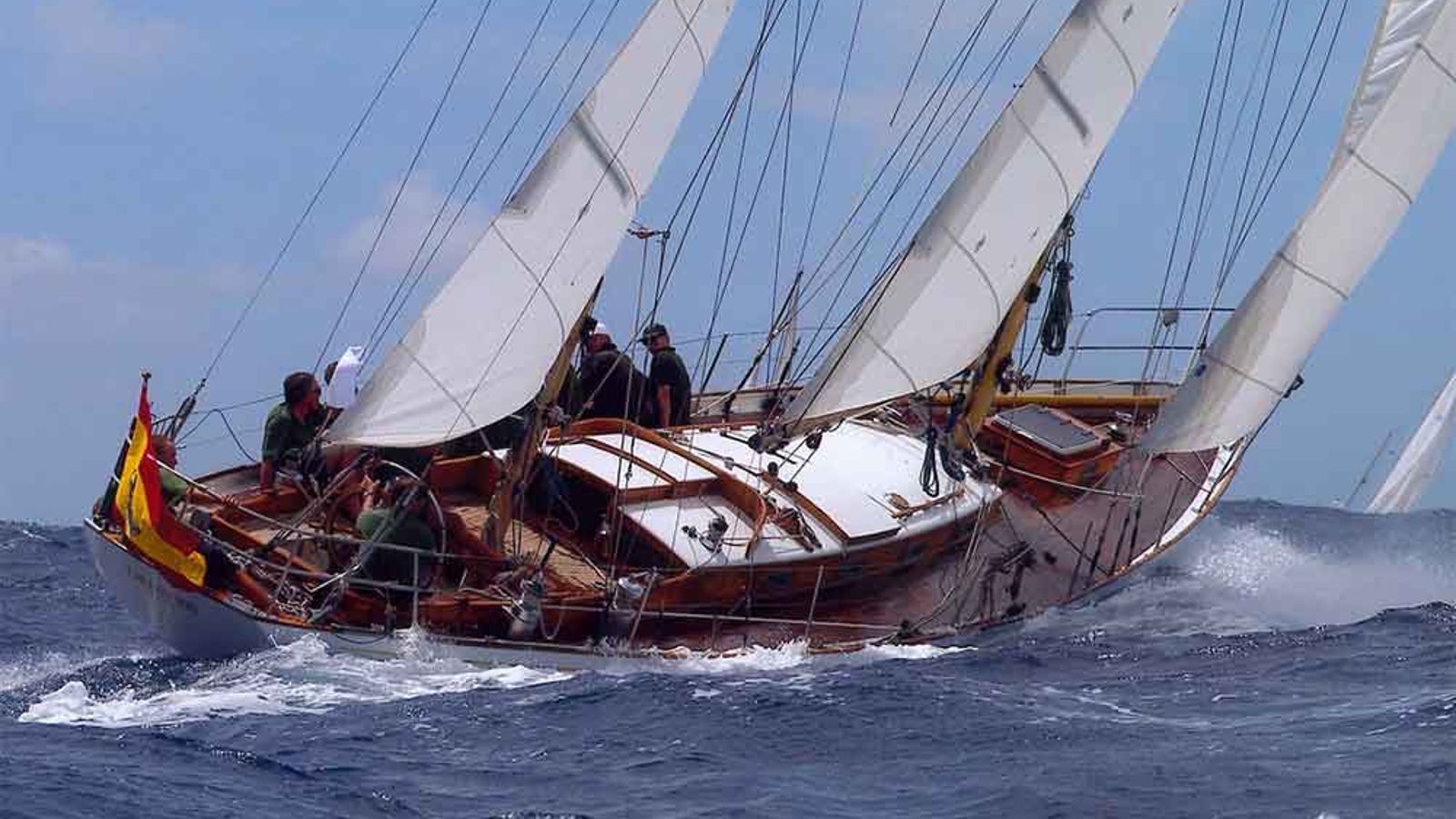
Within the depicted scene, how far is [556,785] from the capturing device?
1329cm

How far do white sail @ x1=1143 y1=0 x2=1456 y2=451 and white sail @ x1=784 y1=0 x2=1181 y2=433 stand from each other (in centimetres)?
199

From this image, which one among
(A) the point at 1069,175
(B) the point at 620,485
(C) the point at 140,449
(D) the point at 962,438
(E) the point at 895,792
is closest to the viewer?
(E) the point at 895,792

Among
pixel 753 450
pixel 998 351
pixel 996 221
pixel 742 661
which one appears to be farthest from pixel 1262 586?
pixel 742 661

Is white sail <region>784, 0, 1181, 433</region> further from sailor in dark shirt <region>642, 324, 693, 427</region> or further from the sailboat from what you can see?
→ sailor in dark shirt <region>642, 324, 693, 427</region>

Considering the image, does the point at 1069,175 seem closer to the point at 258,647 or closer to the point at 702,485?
the point at 702,485

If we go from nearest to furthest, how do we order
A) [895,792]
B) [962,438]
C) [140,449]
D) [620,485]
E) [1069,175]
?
[895,792], [140,449], [620,485], [1069,175], [962,438]

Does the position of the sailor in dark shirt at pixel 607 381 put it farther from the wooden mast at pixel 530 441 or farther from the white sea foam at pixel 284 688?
the white sea foam at pixel 284 688

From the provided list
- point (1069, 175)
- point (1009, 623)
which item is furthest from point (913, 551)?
point (1069, 175)

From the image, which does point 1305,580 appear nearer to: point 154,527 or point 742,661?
point 742,661

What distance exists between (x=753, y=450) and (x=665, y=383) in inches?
83.0

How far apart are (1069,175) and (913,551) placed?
3685mm

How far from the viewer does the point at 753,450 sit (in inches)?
760

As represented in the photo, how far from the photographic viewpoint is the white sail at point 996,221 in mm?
18500

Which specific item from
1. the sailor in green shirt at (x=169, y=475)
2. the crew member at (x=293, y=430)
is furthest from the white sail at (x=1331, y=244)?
the sailor in green shirt at (x=169, y=475)
